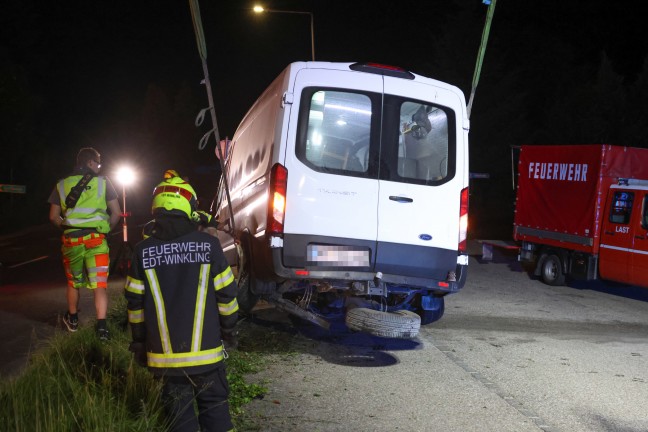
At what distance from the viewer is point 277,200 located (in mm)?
6895

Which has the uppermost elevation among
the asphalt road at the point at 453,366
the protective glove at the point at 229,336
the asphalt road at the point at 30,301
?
the protective glove at the point at 229,336

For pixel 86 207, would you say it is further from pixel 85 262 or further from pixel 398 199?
pixel 398 199

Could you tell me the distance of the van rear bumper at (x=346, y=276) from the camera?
686 centimetres

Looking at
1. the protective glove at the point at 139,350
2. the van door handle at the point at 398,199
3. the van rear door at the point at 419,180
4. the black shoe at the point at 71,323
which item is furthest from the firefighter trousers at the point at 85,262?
the protective glove at the point at 139,350

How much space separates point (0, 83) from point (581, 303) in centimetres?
2267

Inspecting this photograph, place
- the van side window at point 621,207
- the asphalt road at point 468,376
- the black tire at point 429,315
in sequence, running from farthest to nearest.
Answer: the van side window at point 621,207 < the black tire at point 429,315 < the asphalt road at point 468,376

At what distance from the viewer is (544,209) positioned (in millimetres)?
14547

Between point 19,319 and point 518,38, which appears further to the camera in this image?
point 518,38

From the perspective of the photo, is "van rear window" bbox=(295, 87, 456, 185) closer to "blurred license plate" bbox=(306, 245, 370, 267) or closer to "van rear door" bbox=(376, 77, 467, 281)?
"van rear door" bbox=(376, 77, 467, 281)

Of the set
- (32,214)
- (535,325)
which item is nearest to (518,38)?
(32,214)

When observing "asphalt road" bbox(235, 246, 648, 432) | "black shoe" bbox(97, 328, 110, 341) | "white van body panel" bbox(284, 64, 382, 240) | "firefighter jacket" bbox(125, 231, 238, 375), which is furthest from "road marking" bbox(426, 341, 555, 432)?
"black shoe" bbox(97, 328, 110, 341)

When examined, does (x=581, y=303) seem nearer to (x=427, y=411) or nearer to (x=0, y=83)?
(x=427, y=411)

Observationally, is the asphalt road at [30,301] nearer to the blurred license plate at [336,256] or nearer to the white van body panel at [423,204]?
the blurred license plate at [336,256]

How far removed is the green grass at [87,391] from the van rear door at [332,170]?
132cm
